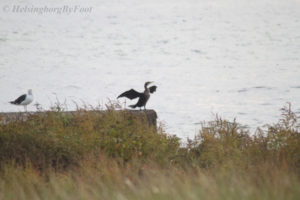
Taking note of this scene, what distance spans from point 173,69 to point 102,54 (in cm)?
554

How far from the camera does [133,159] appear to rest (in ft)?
24.2

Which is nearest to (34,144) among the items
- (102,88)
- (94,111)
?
(94,111)

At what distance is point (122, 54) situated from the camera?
101 ft

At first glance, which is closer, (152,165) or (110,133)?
(152,165)

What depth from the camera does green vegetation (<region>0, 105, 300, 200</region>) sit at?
5.43 m

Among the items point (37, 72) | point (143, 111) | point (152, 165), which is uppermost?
point (37, 72)

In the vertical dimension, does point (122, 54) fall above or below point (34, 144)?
above

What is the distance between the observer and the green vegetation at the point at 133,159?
5.43m

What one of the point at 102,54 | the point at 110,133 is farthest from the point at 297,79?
the point at 110,133

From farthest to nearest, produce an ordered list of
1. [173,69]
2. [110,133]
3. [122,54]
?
[122,54] < [173,69] < [110,133]

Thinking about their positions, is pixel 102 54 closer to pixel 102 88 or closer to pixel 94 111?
pixel 102 88

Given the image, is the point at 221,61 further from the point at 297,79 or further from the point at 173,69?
the point at 297,79

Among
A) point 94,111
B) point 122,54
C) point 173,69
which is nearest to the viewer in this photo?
point 94,111

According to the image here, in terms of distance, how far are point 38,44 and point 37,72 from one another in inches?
251
